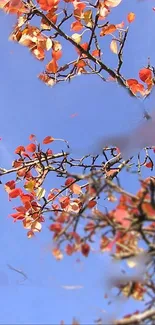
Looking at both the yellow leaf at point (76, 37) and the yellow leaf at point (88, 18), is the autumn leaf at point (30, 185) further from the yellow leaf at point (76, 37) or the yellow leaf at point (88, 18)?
the yellow leaf at point (88, 18)

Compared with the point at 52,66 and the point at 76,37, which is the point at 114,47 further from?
the point at 52,66

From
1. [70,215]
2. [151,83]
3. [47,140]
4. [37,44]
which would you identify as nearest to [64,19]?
[37,44]

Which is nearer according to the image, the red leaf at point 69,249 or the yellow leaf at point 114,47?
the red leaf at point 69,249

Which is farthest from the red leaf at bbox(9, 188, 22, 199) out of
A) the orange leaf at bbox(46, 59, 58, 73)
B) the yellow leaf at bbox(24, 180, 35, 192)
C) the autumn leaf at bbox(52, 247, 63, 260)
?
the autumn leaf at bbox(52, 247, 63, 260)

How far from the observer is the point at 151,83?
141 inches

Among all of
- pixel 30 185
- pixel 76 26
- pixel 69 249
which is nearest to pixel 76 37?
pixel 76 26

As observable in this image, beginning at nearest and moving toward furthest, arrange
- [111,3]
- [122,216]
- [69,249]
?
[122,216]
[69,249]
[111,3]

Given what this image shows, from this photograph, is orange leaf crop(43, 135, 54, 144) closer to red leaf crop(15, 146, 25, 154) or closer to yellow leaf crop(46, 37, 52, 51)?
red leaf crop(15, 146, 25, 154)

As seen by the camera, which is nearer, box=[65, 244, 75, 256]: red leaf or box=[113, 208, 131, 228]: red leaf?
box=[113, 208, 131, 228]: red leaf

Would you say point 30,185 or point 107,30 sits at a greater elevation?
point 107,30

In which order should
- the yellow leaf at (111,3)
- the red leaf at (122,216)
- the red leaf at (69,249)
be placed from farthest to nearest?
the yellow leaf at (111,3) → the red leaf at (69,249) → the red leaf at (122,216)

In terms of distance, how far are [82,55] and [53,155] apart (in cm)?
89

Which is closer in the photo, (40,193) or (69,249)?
(69,249)

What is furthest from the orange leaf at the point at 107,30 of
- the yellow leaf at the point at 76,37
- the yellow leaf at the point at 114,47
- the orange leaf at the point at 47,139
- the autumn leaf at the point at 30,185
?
the autumn leaf at the point at 30,185
